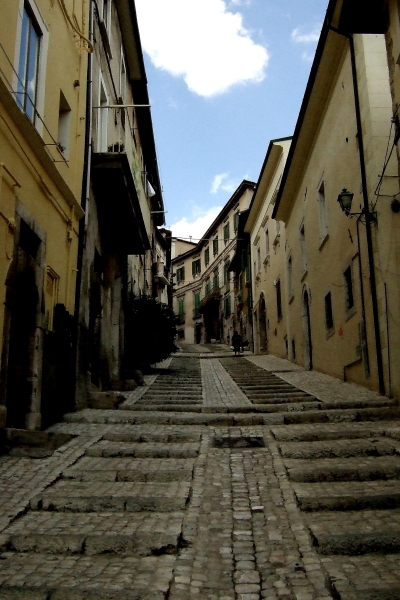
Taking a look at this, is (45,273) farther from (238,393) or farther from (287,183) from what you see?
(287,183)

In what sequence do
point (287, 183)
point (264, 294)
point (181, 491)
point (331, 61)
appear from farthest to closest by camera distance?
point (264, 294), point (287, 183), point (331, 61), point (181, 491)

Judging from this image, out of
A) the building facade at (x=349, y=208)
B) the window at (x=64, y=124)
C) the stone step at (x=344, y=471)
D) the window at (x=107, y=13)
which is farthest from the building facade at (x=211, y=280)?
the stone step at (x=344, y=471)

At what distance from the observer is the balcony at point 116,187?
10391mm

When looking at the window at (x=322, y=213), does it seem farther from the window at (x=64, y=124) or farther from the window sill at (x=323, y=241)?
the window at (x=64, y=124)

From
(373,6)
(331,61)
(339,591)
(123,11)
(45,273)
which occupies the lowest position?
(339,591)

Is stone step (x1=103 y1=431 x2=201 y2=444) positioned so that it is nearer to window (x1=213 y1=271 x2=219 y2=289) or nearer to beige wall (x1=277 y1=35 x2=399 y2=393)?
beige wall (x1=277 y1=35 x2=399 y2=393)

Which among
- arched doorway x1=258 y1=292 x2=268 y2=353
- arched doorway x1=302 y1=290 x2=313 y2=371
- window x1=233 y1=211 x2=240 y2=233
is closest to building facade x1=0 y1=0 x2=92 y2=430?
arched doorway x1=302 y1=290 x2=313 y2=371

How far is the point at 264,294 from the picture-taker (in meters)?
26.0

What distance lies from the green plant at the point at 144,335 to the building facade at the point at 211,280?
64.1ft

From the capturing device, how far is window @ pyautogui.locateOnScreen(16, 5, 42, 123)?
22.2 ft

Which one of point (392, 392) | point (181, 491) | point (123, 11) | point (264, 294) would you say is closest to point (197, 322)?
point (264, 294)

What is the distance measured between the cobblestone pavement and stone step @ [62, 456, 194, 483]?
0.06 ft

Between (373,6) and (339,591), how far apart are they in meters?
9.01

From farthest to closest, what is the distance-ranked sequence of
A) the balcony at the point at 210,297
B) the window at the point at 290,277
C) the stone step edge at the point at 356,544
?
the balcony at the point at 210,297, the window at the point at 290,277, the stone step edge at the point at 356,544
